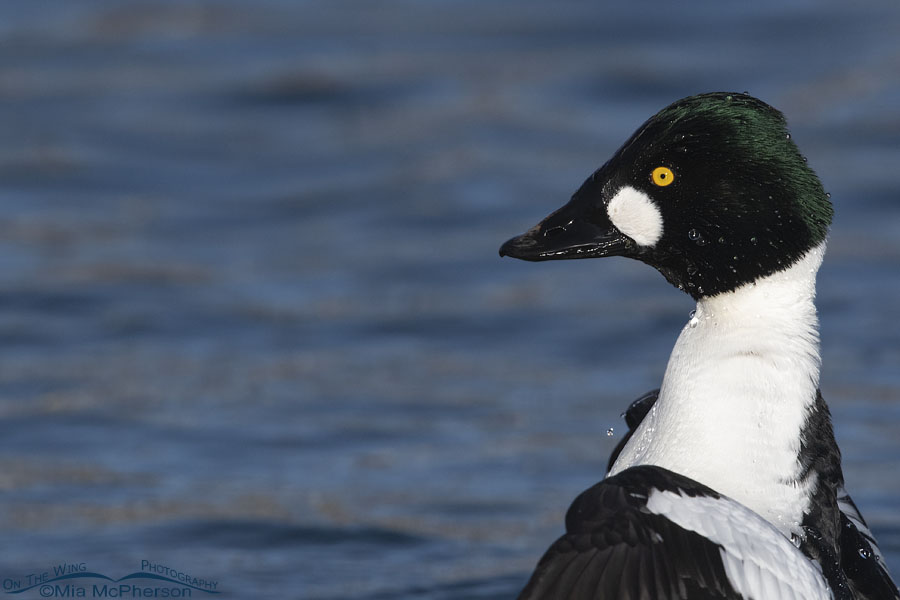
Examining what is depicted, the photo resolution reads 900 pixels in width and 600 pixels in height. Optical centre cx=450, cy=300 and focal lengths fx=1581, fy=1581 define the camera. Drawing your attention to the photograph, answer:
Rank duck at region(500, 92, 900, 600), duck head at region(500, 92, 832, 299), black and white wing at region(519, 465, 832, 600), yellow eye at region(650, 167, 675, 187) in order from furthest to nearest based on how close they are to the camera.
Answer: yellow eye at region(650, 167, 675, 187), duck head at region(500, 92, 832, 299), duck at region(500, 92, 900, 600), black and white wing at region(519, 465, 832, 600)

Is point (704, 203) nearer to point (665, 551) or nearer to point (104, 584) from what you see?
point (665, 551)

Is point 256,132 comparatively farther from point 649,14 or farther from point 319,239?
point 649,14

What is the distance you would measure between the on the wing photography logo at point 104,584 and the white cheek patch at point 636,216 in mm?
2461

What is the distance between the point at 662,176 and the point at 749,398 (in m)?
0.76

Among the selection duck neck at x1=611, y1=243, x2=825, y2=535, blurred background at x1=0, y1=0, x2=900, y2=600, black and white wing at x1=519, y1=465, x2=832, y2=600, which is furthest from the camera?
blurred background at x1=0, y1=0, x2=900, y2=600

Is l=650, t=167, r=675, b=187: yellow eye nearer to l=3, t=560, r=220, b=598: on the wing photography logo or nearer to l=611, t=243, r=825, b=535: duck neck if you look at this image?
l=611, t=243, r=825, b=535: duck neck

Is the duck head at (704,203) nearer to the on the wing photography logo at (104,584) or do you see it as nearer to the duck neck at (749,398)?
the duck neck at (749,398)

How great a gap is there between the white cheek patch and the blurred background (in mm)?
2046

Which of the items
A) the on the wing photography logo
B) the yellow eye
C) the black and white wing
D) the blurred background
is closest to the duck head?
the yellow eye

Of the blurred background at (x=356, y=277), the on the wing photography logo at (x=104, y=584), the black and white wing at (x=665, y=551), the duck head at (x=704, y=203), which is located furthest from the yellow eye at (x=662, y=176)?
the on the wing photography logo at (x=104, y=584)

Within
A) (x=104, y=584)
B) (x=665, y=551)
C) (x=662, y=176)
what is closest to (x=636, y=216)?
(x=662, y=176)

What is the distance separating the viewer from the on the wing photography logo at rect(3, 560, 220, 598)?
20.7 ft

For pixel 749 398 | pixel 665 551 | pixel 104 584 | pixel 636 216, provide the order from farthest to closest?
pixel 104 584 < pixel 636 216 < pixel 749 398 < pixel 665 551

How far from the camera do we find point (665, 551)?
4.13 metres
